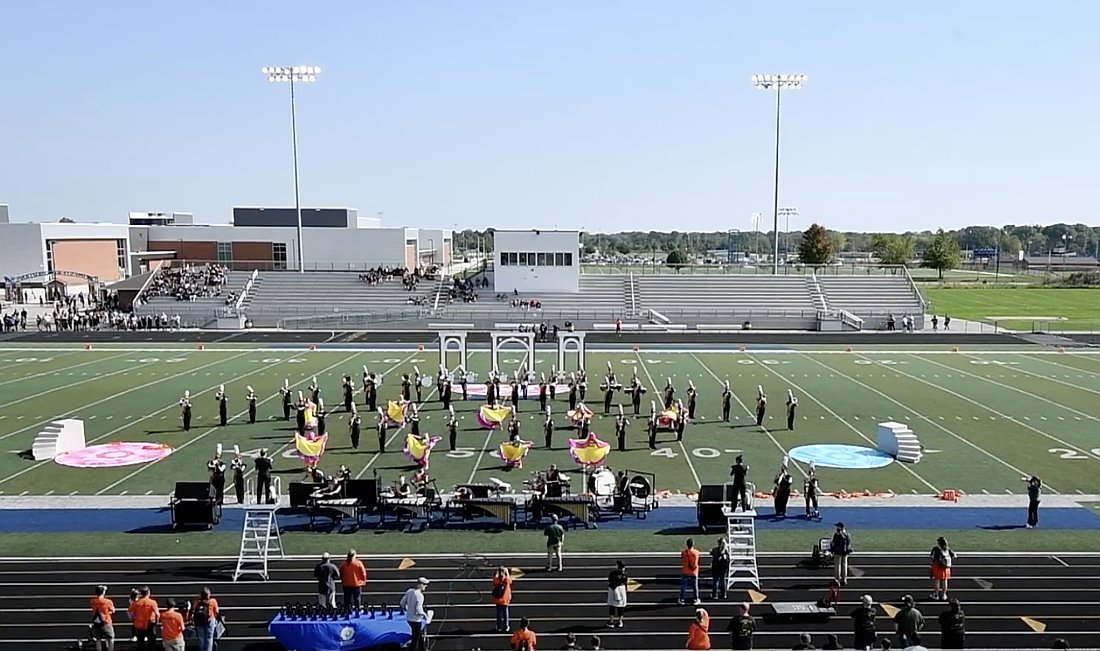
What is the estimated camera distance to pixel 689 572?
475 inches

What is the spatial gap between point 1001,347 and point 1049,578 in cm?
3225

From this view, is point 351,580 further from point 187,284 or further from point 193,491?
point 187,284

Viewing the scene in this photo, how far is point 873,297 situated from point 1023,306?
58.3ft

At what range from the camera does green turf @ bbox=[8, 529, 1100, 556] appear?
14.5 metres

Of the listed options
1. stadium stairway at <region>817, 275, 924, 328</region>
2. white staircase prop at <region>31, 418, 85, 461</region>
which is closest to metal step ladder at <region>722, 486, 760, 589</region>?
white staircase prop at <region>31, 418, 85, 461</region>

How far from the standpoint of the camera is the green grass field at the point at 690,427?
19.4 meters

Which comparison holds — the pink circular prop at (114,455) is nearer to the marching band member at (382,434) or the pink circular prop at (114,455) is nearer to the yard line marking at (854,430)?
the marching band member at (382,434)

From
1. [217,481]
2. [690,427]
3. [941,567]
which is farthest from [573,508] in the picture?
[690,427]

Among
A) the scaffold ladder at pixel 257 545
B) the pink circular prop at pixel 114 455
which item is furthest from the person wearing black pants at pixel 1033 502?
the pink circular prop at pixel 114 455

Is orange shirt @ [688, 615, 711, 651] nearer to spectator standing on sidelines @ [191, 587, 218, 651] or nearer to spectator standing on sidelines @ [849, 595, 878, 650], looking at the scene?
spectator standing on sidelines @ [849, 595, 878, 650]

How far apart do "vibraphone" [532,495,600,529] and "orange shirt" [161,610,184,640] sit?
23.8ft

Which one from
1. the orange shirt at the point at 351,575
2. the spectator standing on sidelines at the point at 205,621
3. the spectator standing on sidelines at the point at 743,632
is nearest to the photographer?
the spectator standing on sidelines at the point at 743,632

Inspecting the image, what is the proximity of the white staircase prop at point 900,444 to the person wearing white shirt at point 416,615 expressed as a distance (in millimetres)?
13839

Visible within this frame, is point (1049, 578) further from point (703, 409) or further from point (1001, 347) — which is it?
point (1001, 347)
